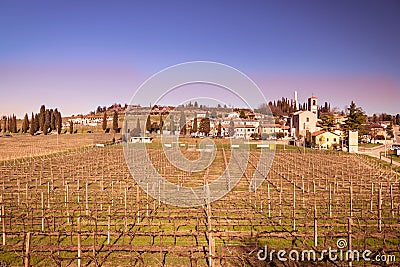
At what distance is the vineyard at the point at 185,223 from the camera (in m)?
6.90

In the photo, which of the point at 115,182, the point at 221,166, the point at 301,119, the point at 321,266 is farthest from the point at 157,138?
the point at 321,266

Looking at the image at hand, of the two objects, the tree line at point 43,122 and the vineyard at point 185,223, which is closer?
the vineyard at point 185,223

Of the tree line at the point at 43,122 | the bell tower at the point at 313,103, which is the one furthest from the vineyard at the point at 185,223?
the bell tower at the point at 313,103

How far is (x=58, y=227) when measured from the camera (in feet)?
35.0

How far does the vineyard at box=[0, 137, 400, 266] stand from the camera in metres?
6.90

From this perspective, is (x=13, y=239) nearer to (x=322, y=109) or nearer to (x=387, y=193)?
(x=387, y=193)

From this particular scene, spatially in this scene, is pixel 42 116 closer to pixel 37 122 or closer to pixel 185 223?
pixel 37 122

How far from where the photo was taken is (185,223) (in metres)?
10.3

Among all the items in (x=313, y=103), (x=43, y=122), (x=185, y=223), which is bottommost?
(x=185, y=223)

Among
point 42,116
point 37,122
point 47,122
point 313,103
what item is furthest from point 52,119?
point 313,103

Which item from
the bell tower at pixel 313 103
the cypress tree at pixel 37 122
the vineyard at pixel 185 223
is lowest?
the vineyard at pixel 185 223

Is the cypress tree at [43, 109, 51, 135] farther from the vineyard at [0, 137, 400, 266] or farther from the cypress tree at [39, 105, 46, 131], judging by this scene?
the vineyard at [0, 137, 400, 266]

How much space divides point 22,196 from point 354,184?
16.1 metres

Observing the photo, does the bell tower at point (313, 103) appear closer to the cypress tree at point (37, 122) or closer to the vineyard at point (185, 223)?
the vineyard at point (185, 223)
